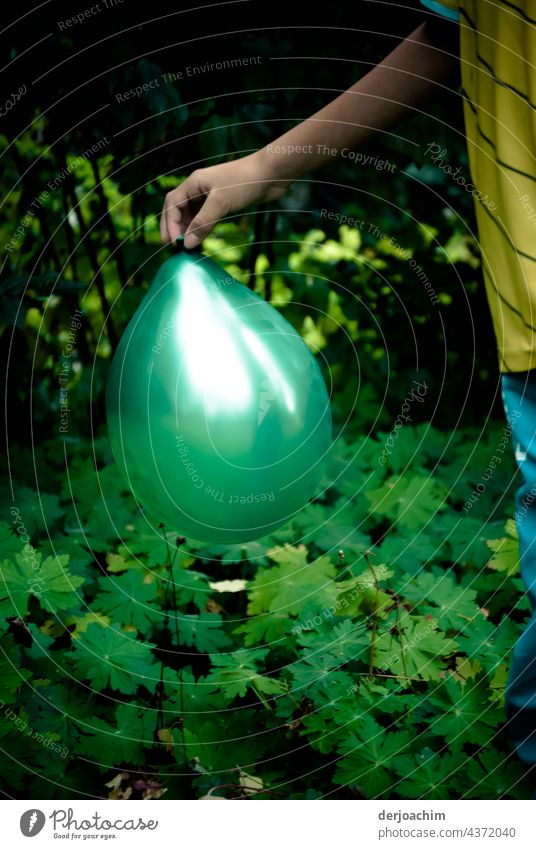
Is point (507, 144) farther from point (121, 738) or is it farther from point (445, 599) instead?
point (121, 738)

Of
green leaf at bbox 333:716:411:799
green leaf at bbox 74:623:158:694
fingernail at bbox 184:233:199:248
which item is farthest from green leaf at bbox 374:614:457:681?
fingernail at bbox 184:233:199:248

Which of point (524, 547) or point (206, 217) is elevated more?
point (206, 217)

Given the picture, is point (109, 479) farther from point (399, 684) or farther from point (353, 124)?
point (353, 124)

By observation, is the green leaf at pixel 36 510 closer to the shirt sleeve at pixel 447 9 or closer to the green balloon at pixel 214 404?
the green balloon at pixel 214 404

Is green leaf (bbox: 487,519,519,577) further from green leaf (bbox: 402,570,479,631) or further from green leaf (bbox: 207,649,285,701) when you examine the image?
green leaf (bbox: 207,649,285,701)

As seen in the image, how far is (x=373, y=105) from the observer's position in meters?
1.15

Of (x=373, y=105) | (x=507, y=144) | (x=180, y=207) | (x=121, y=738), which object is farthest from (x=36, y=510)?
(x=507, y=144)

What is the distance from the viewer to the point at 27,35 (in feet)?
6.16

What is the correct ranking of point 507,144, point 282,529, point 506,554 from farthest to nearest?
1. point 282,529
2. point 506,554
3. point 507,144

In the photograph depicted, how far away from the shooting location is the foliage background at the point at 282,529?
4.29 feet

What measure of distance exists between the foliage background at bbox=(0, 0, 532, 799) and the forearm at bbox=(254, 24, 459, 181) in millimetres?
640

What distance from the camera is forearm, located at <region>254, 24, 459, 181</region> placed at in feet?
3.70

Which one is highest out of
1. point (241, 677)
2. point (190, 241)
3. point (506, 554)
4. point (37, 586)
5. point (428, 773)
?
point (190, 241)

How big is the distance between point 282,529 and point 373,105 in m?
0.93
